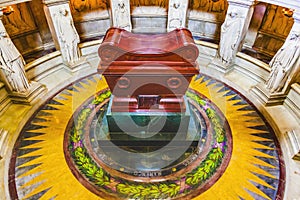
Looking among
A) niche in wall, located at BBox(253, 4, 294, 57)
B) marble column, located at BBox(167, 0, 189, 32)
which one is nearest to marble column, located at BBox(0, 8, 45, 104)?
marble column, located at BBox(167, 0, 189, 32)

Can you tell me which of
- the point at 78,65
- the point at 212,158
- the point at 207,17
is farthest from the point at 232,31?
the point at 78,65

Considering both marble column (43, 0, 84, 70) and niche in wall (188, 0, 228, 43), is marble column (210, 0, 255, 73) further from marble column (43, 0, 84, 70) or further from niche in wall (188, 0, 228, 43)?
marble column (43, 0, 84, 70)

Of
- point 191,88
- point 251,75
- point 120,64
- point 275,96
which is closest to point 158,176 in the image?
point 120,64

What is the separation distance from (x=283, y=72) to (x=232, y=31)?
5.09ft

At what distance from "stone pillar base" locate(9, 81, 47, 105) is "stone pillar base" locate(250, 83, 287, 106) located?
513 cm

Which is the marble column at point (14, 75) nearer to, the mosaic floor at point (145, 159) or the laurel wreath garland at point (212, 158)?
the mosaic floor at point (145, 159)

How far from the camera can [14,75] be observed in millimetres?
4648

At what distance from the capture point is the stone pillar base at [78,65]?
19.3 ft

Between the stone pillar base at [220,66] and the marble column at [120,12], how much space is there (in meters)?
2.79

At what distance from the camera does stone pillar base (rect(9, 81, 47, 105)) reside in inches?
194

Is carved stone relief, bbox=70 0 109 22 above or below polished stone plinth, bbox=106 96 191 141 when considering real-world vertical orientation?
above

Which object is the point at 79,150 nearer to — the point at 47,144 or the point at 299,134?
the point at 47,144

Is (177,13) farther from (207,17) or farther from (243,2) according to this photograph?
(243,2)

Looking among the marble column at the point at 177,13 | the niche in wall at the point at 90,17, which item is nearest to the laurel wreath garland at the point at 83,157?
the niche in wall at the point at 90,17
